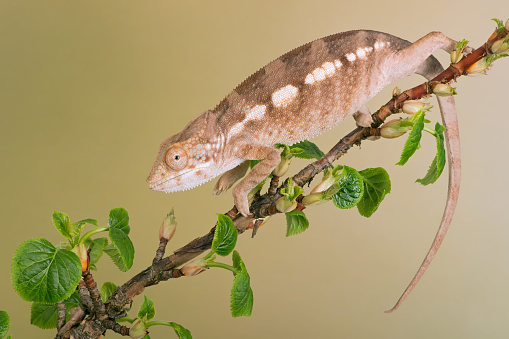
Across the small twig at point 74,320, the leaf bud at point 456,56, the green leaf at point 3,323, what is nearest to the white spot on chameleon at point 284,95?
the leaf bud at point 456,56

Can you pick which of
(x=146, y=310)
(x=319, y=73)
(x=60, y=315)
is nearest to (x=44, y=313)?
(x=60, y=315)

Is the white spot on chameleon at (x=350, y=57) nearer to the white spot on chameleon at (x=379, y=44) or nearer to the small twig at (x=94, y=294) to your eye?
the white spot on chameleon at (x=379, y=44)

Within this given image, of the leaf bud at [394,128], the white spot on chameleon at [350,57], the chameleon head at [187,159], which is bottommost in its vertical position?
the leaf bud at [394,128]

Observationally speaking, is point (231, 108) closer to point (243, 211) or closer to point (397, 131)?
point (243, 211)

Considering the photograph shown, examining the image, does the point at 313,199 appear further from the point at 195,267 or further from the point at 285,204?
the point at 195,267

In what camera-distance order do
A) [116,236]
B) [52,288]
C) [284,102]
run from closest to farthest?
1. [52,288]
2. [116,236]
3. [284,102]

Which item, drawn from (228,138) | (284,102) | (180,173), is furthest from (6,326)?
(284,102)
